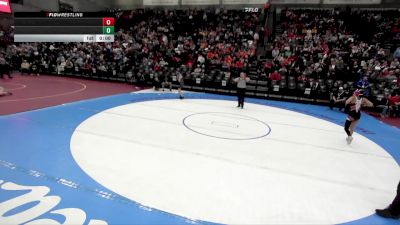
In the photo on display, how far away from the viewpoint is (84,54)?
20891mm

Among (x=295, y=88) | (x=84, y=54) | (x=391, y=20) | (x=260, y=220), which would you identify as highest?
(x=391, y=20)

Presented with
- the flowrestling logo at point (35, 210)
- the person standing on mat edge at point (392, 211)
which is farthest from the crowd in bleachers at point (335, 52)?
the flowrestling logo at point (35, 210)

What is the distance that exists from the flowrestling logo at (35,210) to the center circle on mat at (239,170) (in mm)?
801

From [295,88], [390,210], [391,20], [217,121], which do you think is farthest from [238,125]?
[391,20]

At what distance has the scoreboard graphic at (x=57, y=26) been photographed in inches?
540

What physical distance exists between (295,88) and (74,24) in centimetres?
1189

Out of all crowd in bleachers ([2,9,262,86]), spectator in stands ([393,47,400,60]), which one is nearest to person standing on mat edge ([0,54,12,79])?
crowd in bleachers ([2,9,262,86])

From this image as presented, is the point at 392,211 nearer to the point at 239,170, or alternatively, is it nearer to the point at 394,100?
the point at 239,170

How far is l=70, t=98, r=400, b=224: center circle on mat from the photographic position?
4.26 metres

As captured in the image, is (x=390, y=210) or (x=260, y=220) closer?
(x=260, y=220)

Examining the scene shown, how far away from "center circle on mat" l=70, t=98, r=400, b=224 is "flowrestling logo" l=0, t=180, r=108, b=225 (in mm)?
801

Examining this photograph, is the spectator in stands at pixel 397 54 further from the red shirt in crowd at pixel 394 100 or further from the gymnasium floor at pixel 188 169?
the gymnasium floor at pixel 188 169

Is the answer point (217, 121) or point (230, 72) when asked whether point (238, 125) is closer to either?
point (217, 121)

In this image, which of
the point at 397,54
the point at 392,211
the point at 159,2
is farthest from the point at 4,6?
the point at 397,54
